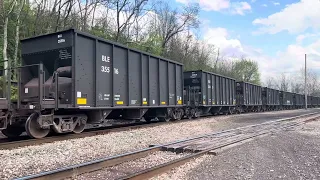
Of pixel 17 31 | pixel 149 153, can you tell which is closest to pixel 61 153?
pixel 149 153

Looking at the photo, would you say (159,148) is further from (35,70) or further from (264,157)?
(35,70)

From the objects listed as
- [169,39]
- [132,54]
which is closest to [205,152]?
[132,54]

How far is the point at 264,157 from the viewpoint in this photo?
7.46 m

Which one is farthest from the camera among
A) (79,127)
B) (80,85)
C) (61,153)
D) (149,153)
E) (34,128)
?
(79,127)

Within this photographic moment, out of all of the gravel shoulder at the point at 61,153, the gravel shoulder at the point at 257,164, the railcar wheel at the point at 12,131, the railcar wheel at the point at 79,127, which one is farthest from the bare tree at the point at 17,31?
the gravel shoulder at the point at 257,164

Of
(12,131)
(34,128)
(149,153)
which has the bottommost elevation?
(149,153)

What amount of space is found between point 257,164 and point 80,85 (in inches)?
268

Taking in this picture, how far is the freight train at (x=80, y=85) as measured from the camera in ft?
31.5

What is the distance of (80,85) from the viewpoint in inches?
424

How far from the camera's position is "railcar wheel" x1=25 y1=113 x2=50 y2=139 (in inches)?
362

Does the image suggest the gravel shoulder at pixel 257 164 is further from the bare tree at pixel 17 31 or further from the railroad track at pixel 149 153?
the bare tree at pixel 17 31

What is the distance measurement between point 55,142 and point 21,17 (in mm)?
17502

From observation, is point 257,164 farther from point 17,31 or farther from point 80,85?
point 17,31

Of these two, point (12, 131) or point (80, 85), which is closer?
point (12, 131)
